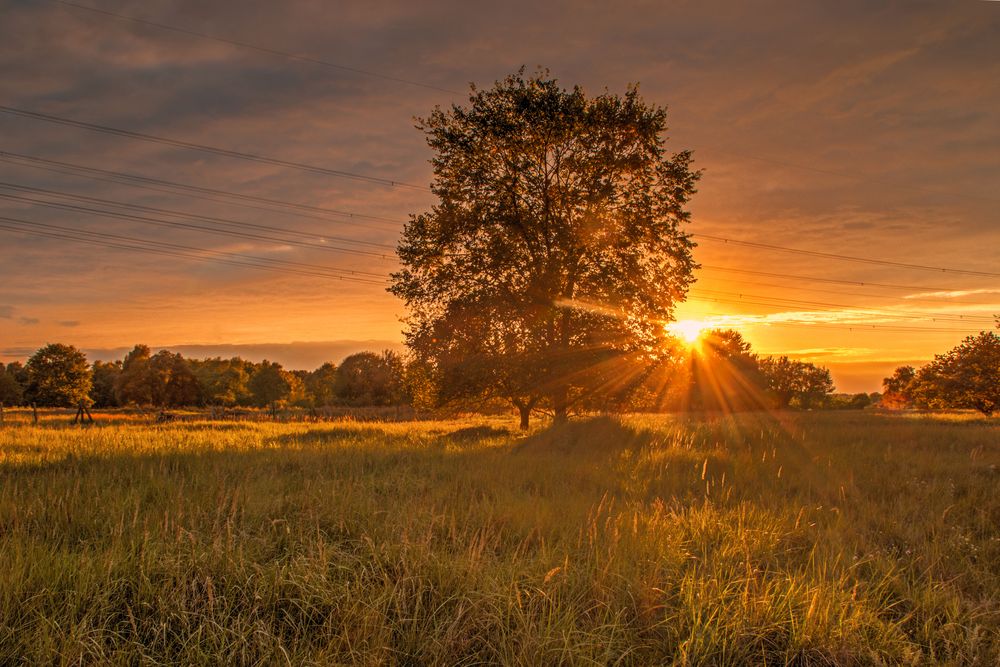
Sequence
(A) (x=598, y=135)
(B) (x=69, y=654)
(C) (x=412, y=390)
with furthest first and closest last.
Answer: (C) (x=412, y=390) → (A) (x=598, y=135) → (B) (x=69, y=654)

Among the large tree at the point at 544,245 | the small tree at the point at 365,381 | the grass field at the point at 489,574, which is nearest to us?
the grass field at the point at 489,574

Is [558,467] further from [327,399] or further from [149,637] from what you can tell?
[327,399]

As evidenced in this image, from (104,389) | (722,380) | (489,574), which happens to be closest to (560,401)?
(489,574)

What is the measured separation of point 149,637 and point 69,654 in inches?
17.1

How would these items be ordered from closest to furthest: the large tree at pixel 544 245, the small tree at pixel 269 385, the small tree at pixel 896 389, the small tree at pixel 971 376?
the large tree at pixel 544 245 → the small tree at pixel 971 376 → the small tree at pixel 269 385 → the small tree at pixel 896 389

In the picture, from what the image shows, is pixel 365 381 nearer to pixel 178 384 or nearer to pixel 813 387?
pixel 178 384

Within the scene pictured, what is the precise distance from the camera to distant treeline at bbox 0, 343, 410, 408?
68.1 m

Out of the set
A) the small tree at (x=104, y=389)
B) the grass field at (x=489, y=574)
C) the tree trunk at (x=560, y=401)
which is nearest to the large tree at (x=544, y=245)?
the tree trunk at (x=560, y=401)

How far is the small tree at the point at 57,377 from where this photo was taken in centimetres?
6688

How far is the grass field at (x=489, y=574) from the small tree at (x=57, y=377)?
256 feet

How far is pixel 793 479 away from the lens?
333 inches

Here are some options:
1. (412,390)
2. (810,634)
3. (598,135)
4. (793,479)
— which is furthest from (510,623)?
(412,390)

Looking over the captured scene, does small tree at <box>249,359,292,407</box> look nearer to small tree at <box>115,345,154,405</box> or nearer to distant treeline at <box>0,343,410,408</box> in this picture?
distant treeline at <box>0,343,410,408</box>

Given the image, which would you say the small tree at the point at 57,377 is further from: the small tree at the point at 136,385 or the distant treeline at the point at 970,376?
the distant treeline at the point at 970,376
